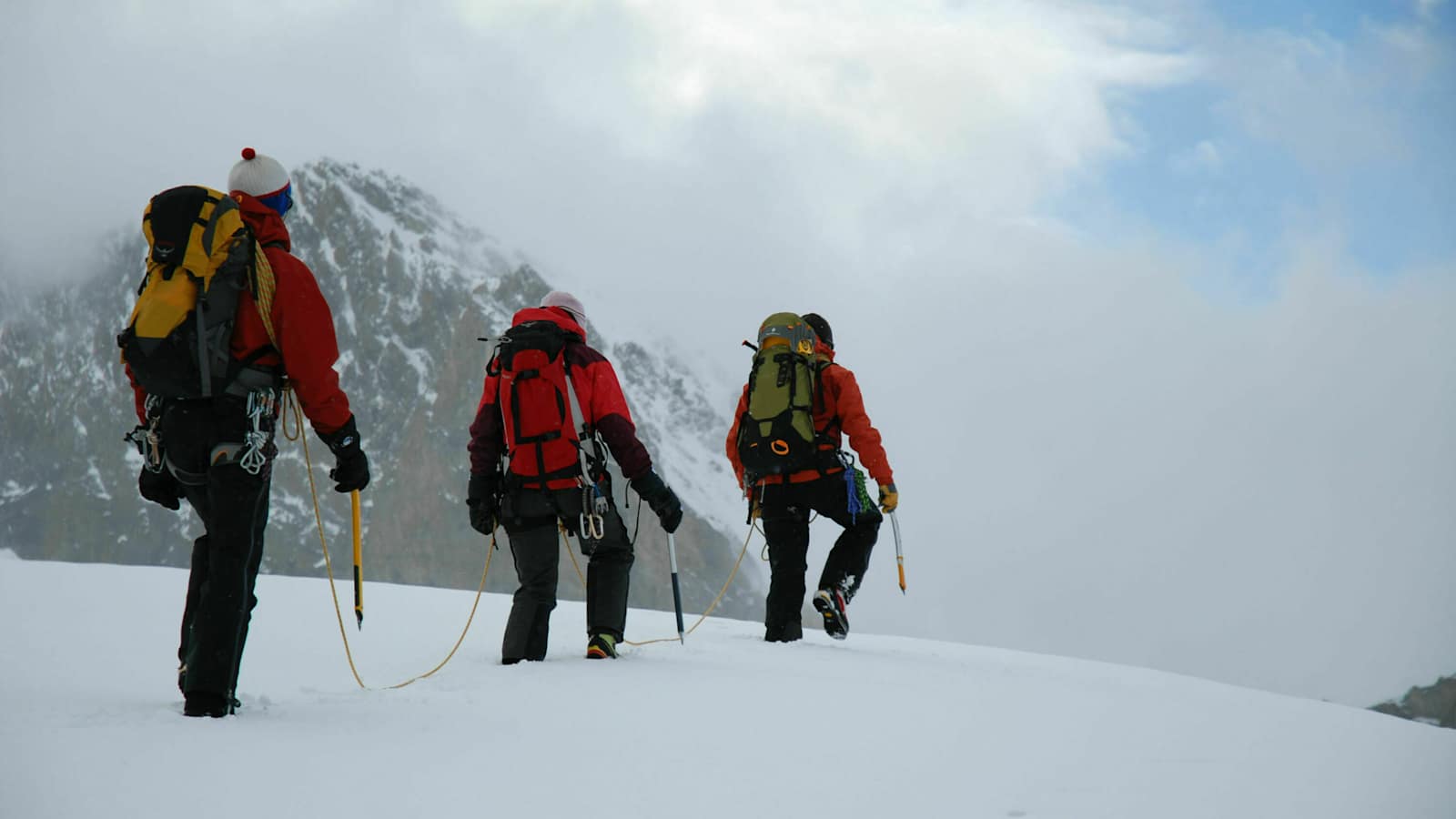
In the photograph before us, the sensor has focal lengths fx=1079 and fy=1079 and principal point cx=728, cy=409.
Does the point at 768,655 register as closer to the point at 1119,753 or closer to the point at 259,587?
the point at 1119,753

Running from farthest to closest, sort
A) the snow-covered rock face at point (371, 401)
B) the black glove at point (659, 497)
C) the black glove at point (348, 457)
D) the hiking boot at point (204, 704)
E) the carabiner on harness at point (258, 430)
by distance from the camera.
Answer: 1. the snow-covered rock face at point (371, 401)
2. the black glove at point (659, 497)
3. the black glove at point (348, 457)
4. the carabiner on harness at point (258, 430)
5. the hiking boot at point (204, 704)

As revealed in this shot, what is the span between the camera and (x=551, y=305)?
6.66 meters

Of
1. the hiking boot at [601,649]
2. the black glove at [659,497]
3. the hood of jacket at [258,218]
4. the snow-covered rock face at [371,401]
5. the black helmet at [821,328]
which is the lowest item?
the hiking boot at [601,649]

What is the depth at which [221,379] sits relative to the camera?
4230 mm

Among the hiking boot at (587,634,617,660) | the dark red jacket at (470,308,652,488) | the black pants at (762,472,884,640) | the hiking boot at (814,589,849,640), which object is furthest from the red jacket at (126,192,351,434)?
the hiking boot at (814,589,849,640)

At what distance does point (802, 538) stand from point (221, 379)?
5124 millimetres

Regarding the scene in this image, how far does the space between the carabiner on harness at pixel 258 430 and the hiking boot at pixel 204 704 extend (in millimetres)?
860

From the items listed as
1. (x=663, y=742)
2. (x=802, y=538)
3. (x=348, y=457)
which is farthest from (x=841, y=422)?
(x=663, y=742)

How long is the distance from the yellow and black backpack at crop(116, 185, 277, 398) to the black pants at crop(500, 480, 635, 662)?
7.66 ft

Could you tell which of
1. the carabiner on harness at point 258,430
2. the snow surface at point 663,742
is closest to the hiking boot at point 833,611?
the snow surface at point 663,742

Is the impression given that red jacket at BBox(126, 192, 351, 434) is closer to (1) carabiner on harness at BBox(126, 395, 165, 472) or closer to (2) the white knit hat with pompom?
(1) carabiner on harness at BBox(126, 395, 165, 472)

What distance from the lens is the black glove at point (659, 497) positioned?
638 centimetres

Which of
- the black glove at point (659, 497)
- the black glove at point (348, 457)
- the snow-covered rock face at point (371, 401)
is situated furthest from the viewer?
the snow-covered rock face at point (371, 401)

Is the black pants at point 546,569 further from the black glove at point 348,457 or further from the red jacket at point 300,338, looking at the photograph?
the red jacket at point 300,338
